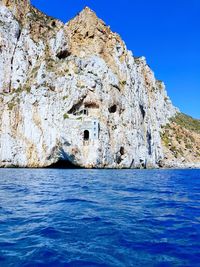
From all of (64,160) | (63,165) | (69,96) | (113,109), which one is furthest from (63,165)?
(113,109)

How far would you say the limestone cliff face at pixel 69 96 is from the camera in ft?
229

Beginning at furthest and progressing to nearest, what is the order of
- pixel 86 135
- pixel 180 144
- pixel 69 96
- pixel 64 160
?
pixel 180 144 → pixel 69 96 → pixel 86 135 → pixel 64 160

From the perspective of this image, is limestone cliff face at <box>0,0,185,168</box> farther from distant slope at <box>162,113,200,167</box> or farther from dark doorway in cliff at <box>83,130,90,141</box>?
distant slope at <box>162,113,200,167</box>

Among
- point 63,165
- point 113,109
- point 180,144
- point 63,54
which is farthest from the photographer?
point 180,144

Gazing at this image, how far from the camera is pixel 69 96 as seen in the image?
7312cm

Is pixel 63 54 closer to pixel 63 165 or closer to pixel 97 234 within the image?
pixel 63 165

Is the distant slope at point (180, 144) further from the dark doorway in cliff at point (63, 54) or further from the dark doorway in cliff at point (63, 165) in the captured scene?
the dark doorway in cliff at point (63, 54)

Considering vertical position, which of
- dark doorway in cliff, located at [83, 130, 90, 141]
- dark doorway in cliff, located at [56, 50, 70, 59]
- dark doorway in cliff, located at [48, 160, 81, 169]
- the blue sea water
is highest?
dark doorway in cliff, located at [56, 50, 70, 59]

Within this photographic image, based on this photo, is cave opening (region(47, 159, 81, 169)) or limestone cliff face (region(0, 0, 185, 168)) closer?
cave opening (region(47, 159, 81, 169))

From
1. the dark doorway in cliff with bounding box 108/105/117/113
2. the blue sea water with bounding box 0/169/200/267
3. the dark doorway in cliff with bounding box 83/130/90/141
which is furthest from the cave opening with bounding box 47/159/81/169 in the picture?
the blue sea water with bounding box 0/169/200/267

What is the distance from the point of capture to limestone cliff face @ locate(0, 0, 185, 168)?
2751 inches

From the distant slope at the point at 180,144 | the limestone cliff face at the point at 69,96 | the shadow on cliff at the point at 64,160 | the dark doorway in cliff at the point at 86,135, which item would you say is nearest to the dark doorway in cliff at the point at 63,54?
the limestone cliff face at the point at 69,96

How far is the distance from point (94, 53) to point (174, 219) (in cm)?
7427

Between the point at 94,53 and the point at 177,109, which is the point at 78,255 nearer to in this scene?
the point at 94,53
